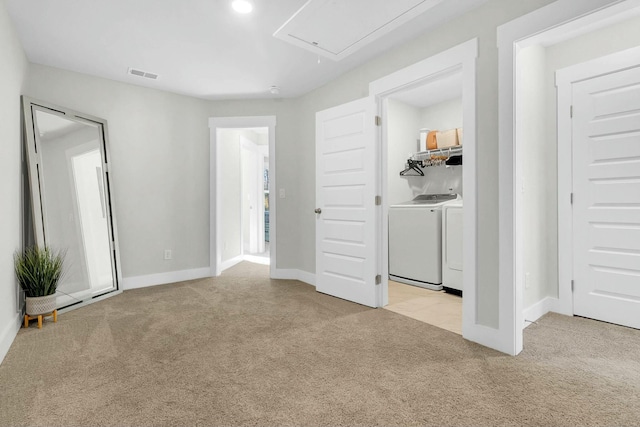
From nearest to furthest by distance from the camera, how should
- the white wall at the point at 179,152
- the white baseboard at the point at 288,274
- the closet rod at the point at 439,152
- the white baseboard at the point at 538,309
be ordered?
1. the white baseboard at the point at 538,309
2. the white wall at the point at 179,152
3. the closet rod at the point at 439,152
4. the white baseboard at the point at 288,274

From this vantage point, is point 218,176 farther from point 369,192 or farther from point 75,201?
point 369,192

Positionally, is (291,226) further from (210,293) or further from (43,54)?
(43,54)

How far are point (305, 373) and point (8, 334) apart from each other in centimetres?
199

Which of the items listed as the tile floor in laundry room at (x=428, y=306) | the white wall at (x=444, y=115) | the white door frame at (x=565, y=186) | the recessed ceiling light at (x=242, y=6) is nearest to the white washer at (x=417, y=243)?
the tile floor in laundry room at (x=428, y=306)

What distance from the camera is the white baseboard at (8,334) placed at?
6.58 ft

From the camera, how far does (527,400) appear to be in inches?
62.2

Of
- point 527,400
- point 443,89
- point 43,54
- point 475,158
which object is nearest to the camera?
point 527,400

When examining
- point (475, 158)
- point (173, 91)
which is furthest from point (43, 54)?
point (475, 158)

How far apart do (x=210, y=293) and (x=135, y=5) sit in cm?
265

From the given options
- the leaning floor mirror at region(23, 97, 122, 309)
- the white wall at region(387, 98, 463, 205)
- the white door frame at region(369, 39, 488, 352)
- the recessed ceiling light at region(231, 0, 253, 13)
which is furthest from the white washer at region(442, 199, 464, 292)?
the leaning floor mirror at region(23, 97, 122, 309)

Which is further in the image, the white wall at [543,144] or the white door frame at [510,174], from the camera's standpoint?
the white wall at [543,144]

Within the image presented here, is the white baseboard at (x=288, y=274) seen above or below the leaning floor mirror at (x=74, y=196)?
below

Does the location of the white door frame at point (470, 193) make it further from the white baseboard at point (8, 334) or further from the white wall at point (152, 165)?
the white wall at point (152, 165)

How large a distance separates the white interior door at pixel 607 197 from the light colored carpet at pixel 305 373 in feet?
0.83
